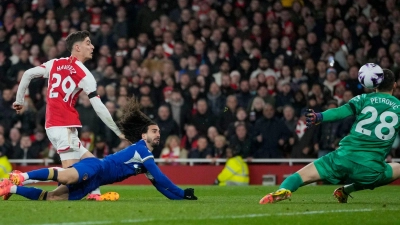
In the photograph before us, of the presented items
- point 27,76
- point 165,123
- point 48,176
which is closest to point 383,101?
point 48,176

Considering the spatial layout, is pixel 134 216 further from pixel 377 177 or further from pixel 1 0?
pixel 1 0

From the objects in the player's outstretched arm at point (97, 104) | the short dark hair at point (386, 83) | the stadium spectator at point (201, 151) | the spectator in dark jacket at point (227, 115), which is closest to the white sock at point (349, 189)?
the short dark hair at point (386, 83)

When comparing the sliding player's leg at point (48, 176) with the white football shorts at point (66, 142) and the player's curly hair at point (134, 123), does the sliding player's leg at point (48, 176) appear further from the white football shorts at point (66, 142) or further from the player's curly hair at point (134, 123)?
the player's curly hair at point (134, 123)

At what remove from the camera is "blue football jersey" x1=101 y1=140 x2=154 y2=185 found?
998cm

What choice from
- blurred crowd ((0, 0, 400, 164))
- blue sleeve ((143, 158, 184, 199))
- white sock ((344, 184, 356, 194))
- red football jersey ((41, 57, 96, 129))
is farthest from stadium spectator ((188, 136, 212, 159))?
white sock ((344, 184, 356, 194))

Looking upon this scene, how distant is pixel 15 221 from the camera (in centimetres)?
712

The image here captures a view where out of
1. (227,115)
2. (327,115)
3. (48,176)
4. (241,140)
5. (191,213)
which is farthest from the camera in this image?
(227,115)

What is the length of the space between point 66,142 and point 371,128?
3712mm

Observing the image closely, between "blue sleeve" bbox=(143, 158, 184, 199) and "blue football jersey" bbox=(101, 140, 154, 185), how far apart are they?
4.5 inches

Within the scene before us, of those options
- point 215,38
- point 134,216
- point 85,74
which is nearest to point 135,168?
point 85,74

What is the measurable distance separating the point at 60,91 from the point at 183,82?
25.2 feet

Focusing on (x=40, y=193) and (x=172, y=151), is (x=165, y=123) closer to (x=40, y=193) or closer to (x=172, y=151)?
(x=172, y=151)

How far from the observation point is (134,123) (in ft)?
34.4

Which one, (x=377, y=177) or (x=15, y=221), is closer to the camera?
(x=15, y=221)
